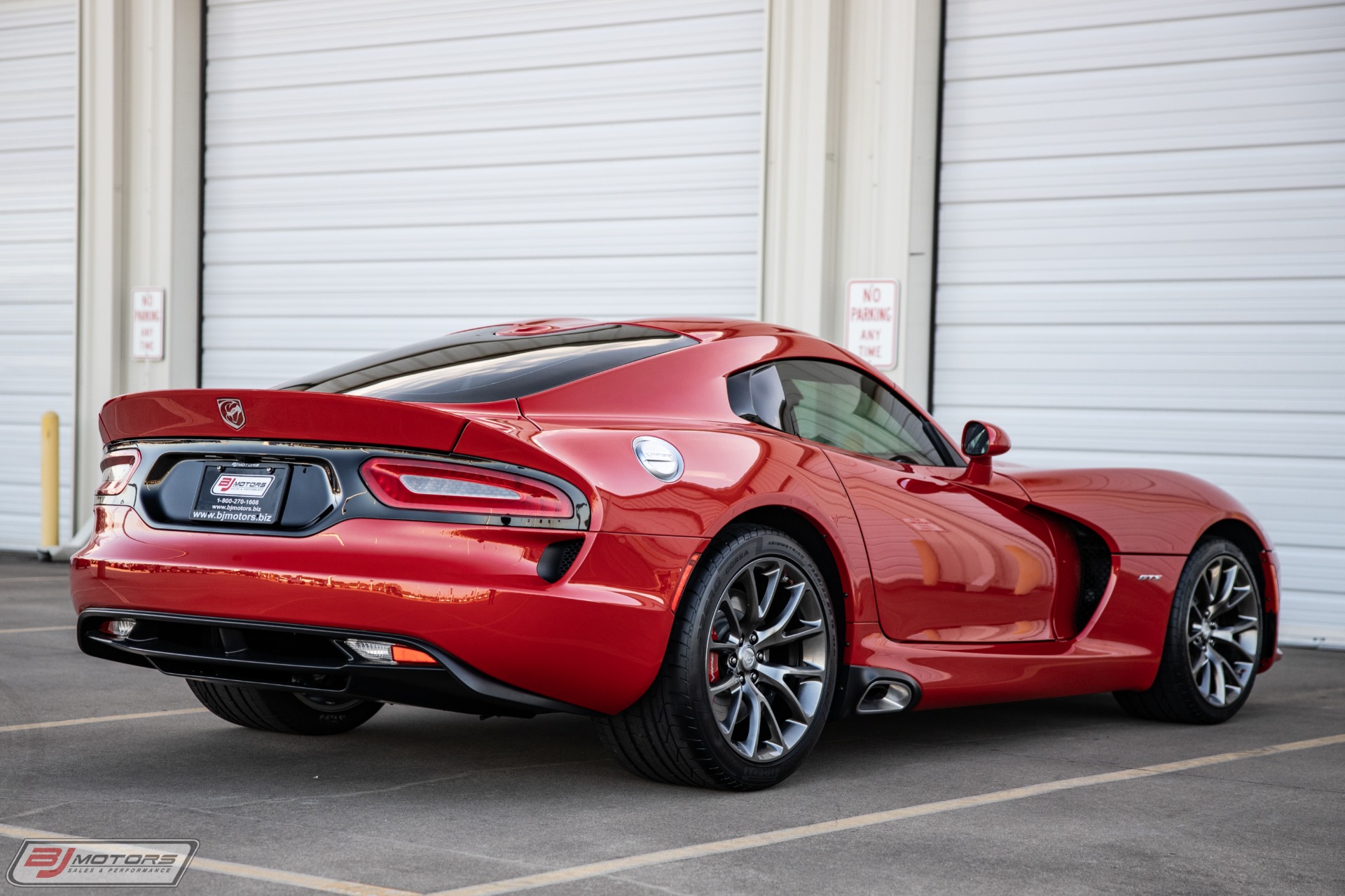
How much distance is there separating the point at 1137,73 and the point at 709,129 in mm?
2955

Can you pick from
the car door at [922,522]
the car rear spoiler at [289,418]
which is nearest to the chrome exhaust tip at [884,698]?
the car door at [922,522]

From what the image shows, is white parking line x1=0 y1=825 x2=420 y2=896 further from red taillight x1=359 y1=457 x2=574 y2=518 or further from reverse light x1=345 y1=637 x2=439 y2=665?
red taillight x1=359 y1=457 x2=574 y2=518

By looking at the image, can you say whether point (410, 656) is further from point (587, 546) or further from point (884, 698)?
point (884, 698)

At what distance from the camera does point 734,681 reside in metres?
3.83

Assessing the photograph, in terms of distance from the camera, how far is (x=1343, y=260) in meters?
8.57

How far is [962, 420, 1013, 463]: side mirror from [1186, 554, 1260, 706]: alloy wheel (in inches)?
46.0

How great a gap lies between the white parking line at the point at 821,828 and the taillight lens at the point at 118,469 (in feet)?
5.34

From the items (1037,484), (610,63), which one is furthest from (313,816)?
(610,63)

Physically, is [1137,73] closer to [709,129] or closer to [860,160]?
[860,160]

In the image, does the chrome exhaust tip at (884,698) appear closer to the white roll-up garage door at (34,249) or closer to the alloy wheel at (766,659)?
the alloy wheel at (766,659)

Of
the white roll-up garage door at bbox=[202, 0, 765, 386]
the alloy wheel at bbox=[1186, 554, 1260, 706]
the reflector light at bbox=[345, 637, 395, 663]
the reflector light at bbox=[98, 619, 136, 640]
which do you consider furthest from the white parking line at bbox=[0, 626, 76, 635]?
the alloy wheel at bbox=[1186, 554, 1260, 706]

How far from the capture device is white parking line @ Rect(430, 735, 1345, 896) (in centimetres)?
291

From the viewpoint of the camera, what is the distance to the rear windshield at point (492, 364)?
Answer: 12.6 ft

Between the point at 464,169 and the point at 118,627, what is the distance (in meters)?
8.12
